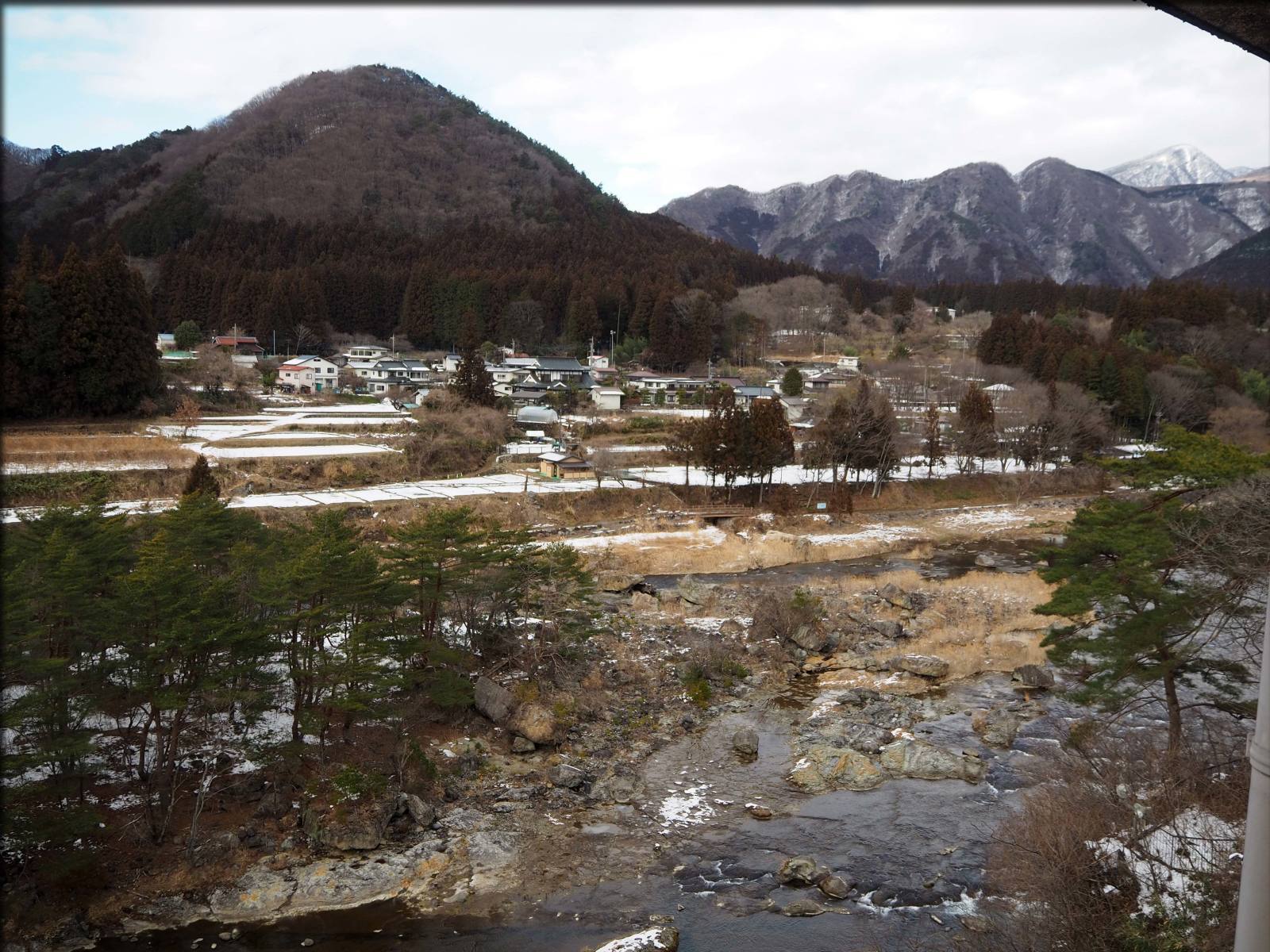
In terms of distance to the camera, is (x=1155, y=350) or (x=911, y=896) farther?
(x=1155, y=350)

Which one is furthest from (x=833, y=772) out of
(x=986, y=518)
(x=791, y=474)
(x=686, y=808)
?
(x=791, y=474)

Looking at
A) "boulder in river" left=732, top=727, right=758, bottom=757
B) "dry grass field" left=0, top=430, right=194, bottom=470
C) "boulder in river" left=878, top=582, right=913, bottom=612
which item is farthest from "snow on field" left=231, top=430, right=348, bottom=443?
"boulder in river" left=732, top=727, right=758, bottom=757

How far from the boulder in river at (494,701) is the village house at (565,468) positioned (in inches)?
628

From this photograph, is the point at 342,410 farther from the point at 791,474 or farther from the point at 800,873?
the point at 800,873

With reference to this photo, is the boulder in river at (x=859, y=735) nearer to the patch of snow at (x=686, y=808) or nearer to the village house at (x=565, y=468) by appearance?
the patch of snow at (x=686, y=808)

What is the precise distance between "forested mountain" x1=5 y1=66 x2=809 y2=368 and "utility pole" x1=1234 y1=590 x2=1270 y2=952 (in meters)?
35.8

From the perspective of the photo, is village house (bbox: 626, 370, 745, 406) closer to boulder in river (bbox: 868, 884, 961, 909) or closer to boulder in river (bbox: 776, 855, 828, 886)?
boulder in river (bbox: 776, 855, 828, 886)

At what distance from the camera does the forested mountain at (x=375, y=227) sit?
170 feet

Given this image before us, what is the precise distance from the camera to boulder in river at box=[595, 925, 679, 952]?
25.0ft

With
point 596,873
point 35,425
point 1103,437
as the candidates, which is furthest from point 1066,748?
point 1103,437

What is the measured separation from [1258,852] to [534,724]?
10.5 m

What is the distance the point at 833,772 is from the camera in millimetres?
11336

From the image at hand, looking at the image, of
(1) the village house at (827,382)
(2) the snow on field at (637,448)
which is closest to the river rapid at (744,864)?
(2) the snow on field at (637,448)

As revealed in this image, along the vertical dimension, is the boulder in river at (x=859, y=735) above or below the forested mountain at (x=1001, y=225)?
below
